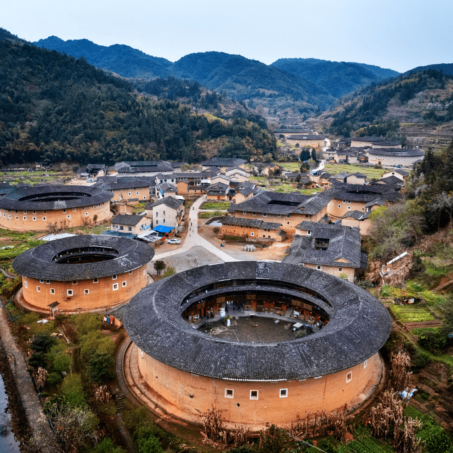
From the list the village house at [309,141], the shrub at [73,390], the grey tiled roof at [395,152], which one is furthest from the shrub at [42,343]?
the village house at [309,141]

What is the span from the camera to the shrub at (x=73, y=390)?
2061 centimetres

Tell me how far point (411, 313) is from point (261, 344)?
1423 cm

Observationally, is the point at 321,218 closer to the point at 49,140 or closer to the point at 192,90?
the point at 49,140

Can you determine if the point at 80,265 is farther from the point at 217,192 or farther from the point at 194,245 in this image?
the point at 217,192

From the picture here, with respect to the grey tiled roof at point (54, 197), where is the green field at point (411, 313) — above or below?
below

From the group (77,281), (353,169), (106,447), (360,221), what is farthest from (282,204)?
(353,169)

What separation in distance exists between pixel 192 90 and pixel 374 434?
7892 inches

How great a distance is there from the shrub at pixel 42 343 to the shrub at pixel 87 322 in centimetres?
239

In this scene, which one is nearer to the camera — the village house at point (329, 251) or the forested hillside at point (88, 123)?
the village house at point (329, 251)

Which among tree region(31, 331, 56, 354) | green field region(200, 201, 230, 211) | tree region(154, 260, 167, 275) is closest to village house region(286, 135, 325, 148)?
green field region(200, 201, 230, 211)

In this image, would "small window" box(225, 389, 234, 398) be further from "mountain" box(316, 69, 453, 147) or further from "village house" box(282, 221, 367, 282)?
"mountain" box(316, 69, 453, 147)

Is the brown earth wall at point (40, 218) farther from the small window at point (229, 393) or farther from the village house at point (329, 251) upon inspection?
the small window at point (229, 393)

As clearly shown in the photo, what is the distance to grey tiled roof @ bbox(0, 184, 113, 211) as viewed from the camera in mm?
54750

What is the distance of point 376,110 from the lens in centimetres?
17162
